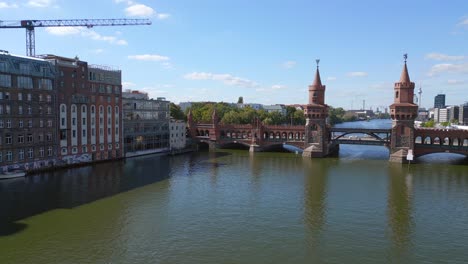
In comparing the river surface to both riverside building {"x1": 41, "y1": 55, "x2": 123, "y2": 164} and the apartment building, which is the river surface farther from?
the apartment building

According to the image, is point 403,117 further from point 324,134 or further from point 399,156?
point 324,134

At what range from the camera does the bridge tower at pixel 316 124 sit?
283 ft

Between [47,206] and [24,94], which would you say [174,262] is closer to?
[47,206]

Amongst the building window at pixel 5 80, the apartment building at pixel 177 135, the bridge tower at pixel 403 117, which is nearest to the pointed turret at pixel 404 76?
the bridge tower at pixel 403 117

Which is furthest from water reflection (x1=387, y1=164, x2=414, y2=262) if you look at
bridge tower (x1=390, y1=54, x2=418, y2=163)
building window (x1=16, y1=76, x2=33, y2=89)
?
building window (x1=16, y1=76, x2=33, y2=89)

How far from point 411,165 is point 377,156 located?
1354 cm

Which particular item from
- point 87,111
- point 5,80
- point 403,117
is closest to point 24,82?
point 5,80

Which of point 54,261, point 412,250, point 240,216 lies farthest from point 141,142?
point 412,250

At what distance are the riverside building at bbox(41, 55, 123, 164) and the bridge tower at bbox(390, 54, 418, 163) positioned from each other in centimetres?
5435

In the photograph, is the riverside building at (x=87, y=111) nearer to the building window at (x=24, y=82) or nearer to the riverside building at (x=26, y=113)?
the riverside building at (x=26, y=113)

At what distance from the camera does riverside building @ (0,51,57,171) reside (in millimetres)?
54000

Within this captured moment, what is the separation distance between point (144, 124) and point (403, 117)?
53612mm

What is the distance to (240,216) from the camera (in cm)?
3869

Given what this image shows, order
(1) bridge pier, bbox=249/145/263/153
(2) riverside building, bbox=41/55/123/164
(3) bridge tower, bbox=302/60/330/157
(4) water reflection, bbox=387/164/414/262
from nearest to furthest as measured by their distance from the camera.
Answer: (4) water reflection, bbox=387/164/414/262, (2) riverside building, bbox=41/55/123/164, (3) bridge tower, bbox=302/60/330/157, (1) bridge pier, bbox=249/145/263/153
